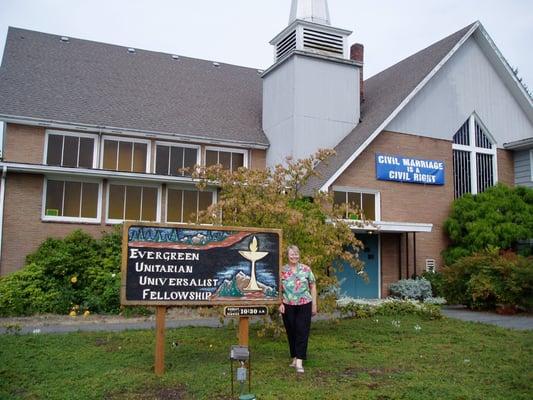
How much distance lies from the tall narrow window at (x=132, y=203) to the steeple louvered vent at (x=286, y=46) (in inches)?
299

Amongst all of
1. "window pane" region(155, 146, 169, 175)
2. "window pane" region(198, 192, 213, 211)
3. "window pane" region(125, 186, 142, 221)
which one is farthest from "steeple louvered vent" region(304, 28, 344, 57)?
"window pane" region(125, 186, 142, 221)

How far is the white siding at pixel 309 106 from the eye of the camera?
20.4 m

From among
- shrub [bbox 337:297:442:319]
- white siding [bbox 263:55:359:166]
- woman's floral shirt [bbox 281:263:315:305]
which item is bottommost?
shrub [bbox 337:297:442:319]

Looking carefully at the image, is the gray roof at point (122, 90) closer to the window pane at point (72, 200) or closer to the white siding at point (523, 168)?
the window pane at point (72, 200)

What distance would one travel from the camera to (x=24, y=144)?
17844mm

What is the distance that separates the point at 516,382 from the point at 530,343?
332 centimetres

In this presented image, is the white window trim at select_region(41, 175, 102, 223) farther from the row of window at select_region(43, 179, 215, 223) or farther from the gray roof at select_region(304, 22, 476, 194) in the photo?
the gray roof at select_region(304, 22, 476, 194)

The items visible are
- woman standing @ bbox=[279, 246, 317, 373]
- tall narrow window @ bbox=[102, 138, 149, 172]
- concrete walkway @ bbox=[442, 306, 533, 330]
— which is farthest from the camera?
tall narrow window @ bbox=[102, 138, 149, 172]

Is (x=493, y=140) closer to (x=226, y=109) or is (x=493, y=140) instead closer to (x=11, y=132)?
(x=226, y=109)

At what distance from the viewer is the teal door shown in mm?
19672

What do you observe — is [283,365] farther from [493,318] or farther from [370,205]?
[370,205]

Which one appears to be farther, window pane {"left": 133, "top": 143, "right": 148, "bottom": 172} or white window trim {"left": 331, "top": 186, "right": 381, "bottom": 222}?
window pane {"left": 133, "top": 143, "right": 148, "bottom": 172}

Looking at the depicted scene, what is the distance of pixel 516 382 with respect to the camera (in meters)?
7.40

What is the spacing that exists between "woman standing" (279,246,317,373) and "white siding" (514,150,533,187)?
16646 mm
